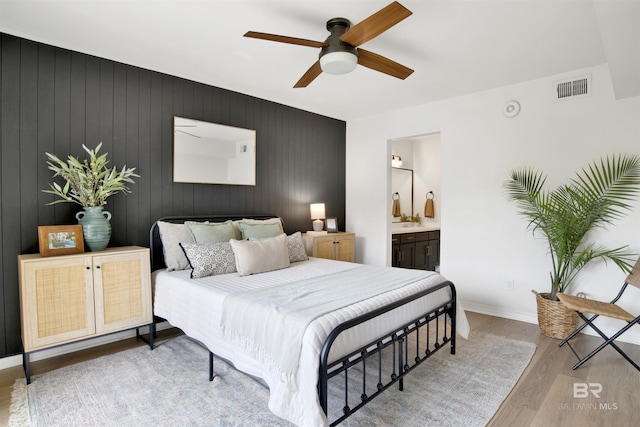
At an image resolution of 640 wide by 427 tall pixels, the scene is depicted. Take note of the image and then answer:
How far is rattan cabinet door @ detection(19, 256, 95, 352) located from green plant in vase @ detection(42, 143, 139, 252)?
0.25 meters

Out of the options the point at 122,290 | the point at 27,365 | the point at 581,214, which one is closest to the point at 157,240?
the point at 122,290

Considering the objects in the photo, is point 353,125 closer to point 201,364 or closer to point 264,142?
point 264,142

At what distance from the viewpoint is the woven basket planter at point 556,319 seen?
3232 mm

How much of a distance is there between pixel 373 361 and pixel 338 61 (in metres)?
2.34

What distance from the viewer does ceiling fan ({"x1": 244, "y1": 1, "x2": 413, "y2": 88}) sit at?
6.81 feet

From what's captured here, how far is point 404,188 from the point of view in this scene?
6746 millimetres

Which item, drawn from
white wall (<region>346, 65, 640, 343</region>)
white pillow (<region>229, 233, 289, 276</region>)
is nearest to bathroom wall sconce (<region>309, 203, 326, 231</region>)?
white wall (<region>346, 65, 640, 343</region>)

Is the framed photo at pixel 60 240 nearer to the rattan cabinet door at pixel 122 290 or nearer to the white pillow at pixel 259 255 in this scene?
the rattan cabinet door at pixel 122 290

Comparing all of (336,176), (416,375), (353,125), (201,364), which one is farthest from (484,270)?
(201,364)

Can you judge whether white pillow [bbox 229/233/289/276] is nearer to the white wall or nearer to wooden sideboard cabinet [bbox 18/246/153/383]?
wooden sideboard cabinet [bbox 18/246/153/383]

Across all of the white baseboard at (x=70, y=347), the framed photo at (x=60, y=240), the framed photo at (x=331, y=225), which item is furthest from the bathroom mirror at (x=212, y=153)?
the white baseboard at (x=70, y=347)

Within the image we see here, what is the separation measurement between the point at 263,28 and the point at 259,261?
1.93 metres

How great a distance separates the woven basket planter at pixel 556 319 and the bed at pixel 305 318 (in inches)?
36.6

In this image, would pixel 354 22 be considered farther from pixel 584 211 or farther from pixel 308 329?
pixel 584 211
